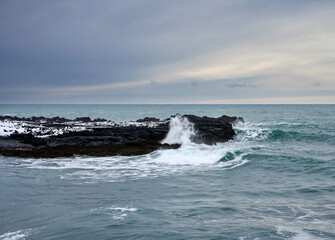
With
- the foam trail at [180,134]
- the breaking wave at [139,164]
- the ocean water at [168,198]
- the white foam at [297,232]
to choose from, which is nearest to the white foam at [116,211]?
the ocean water at [168,198]

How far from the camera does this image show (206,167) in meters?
18.8

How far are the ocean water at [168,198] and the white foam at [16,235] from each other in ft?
0.09

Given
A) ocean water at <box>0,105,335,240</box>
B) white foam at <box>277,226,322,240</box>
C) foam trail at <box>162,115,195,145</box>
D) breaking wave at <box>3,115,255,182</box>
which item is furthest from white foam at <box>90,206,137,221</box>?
foam trail at <box>162,115,195,145</box>

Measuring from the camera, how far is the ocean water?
8891mm

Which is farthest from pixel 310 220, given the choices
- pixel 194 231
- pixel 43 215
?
pixel 43 215

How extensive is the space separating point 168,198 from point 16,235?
17.5ft

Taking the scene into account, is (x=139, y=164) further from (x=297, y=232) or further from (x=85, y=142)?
(x=297, y=232)

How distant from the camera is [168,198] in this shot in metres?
12.1

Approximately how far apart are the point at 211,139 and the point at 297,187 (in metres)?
17.2

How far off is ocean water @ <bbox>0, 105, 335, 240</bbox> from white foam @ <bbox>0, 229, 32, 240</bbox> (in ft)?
0.09

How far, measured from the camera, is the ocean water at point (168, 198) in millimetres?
8891

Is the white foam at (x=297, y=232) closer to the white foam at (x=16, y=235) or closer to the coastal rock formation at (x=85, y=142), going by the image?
the white foam at (x=16, y=235)

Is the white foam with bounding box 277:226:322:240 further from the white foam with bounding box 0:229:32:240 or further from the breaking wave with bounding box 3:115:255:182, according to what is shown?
the breaking wave with bounding box 3:115:255:182

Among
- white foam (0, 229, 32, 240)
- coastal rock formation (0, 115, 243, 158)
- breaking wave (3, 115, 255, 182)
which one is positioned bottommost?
white foam (0, 229, 32, 240)
